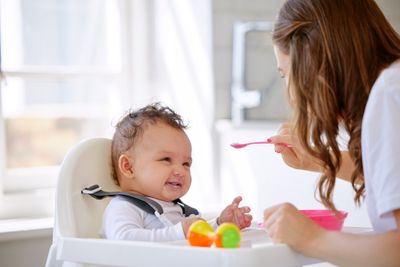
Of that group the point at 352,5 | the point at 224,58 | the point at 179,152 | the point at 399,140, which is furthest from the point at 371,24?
the point at 224,58

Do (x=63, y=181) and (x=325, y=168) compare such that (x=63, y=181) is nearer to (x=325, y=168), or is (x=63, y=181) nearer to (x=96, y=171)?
(x=96, y=171)

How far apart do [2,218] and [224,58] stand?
0.93 meters

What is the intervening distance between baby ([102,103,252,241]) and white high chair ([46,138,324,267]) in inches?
1.6

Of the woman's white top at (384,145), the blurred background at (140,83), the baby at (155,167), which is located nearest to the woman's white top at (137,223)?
the baby at (155,167)

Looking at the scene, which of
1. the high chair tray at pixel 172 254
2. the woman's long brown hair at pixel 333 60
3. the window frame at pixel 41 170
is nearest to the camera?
the high chair tray at pixel 172 254

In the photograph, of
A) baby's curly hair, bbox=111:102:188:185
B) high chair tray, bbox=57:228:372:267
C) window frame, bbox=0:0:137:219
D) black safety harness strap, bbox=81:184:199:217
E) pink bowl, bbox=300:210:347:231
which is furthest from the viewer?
window frame, bbox=0:0:137:219

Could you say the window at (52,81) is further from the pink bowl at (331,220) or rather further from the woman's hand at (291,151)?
the pink bowl at (331,220)

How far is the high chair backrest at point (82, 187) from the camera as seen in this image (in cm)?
141

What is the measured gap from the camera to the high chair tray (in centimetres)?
103

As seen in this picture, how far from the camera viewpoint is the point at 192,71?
2.58 metres

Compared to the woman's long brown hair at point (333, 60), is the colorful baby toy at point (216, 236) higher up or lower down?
lower down

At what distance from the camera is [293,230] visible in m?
1.11

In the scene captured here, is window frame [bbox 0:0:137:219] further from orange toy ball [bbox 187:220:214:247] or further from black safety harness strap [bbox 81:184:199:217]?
orange toy ball [bbox 187:220:214:247]

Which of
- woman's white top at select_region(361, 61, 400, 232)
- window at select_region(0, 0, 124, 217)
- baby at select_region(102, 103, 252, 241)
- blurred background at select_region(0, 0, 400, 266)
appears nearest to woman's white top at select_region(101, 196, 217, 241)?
baby at select_region(102, 103, 252, 241)
